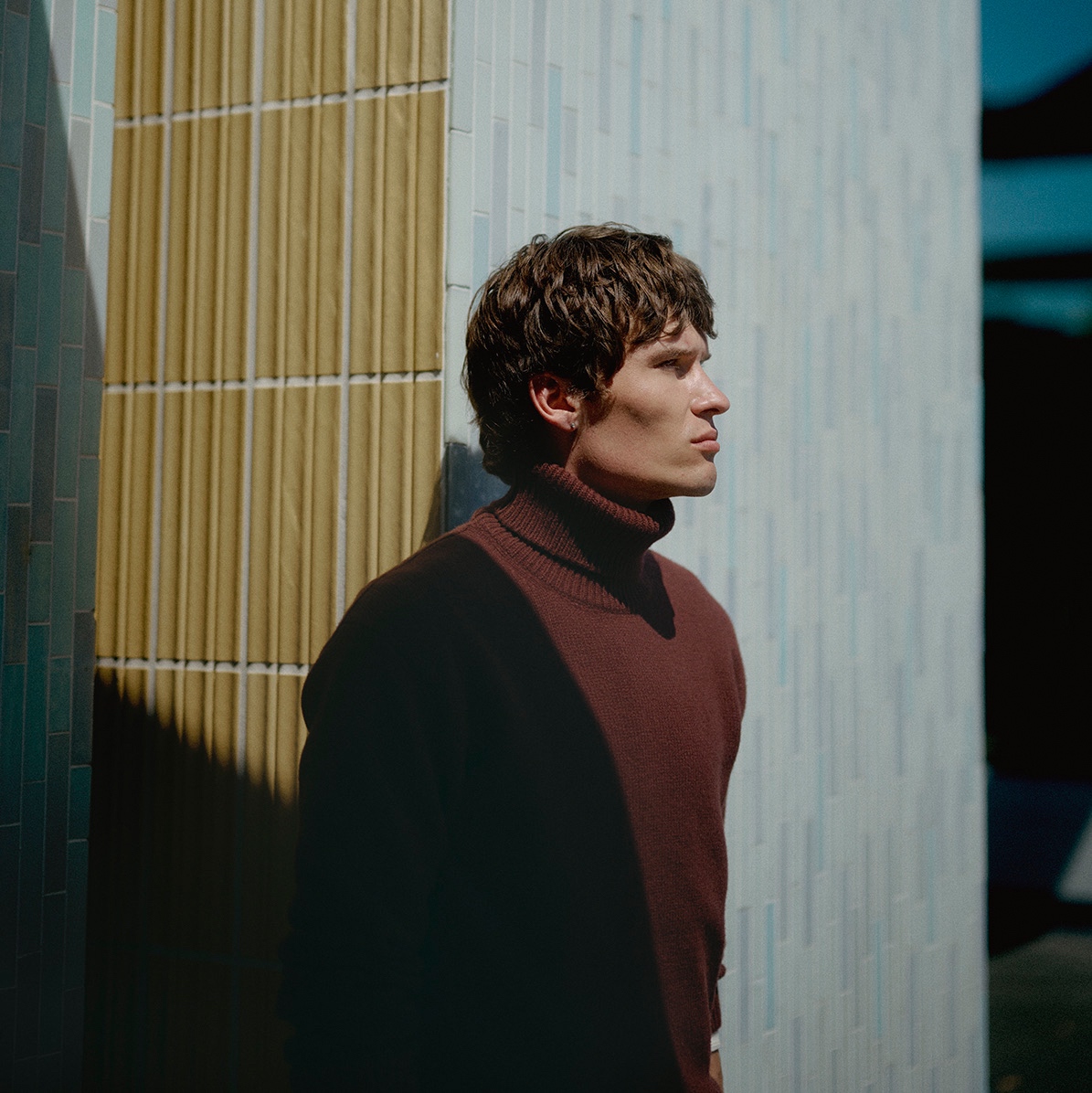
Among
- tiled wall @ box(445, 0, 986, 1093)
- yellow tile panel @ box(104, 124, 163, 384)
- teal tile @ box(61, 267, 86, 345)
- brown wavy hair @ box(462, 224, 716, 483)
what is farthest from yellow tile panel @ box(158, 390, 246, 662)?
brown wavy hair @ box(462, 224, 716, 483)

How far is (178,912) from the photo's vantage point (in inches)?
91.7

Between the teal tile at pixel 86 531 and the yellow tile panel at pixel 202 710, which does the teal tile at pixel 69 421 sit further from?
the yellow tile panel at pixel 202 710

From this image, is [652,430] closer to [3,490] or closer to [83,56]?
[3,490]

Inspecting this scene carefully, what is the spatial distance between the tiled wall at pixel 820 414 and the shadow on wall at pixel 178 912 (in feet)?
2.79

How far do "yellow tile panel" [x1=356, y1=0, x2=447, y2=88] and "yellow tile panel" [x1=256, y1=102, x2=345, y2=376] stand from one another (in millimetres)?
99

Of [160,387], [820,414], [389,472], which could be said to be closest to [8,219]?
[160,387]

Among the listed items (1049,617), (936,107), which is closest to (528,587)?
(936,107)

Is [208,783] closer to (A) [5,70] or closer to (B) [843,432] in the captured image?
(A) [5,70]

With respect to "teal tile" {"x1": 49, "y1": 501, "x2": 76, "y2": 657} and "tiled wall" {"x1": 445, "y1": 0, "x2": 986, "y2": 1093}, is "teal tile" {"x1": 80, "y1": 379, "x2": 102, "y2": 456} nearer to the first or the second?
"teal tile" {"x1": 49, "y1": 501, "x2": 76, "y2": 657}

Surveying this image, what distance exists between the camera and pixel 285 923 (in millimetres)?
2207

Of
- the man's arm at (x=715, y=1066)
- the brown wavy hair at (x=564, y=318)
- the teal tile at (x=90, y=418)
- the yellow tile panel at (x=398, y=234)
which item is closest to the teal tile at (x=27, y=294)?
the teal tile at (x=90, y=418)

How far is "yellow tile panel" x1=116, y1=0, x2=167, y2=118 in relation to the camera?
2420 millimetres

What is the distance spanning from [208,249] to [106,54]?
0.49 metres

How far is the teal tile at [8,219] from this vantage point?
2320 mm
